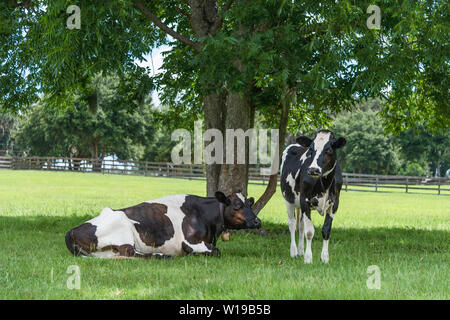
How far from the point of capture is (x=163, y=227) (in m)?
7.64

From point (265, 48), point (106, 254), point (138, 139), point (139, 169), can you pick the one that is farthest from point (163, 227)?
point (138, 139)

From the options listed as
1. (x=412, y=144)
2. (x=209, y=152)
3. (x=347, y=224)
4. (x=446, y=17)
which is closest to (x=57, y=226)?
(x=209, y=152)

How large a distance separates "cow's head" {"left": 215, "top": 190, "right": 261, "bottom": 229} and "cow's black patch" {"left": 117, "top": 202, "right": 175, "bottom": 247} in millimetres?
834

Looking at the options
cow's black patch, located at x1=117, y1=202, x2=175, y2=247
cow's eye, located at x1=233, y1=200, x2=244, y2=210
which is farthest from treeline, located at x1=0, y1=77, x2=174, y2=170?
cow's eye, located at x1=233, y1=200, x2=244, y2=210

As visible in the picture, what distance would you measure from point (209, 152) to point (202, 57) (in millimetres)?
3579

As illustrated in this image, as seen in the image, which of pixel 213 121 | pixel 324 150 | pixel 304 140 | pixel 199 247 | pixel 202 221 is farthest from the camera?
pixel 213 121

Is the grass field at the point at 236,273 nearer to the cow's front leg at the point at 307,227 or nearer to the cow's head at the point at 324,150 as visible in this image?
the cow's front leg at the point at 307,227

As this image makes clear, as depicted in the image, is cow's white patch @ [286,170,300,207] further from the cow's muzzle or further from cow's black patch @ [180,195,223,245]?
the cow's muzzle

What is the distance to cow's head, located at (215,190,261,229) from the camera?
7.56m

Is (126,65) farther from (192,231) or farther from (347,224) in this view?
(347,224)

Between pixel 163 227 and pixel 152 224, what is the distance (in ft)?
0.55

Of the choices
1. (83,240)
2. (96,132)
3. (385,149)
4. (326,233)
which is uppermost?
(96,132)

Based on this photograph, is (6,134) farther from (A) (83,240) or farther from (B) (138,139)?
(A) (83,240)

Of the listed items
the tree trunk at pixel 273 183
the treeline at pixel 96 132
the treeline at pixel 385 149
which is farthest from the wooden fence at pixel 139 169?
the tree trunk at pixel 273 183
